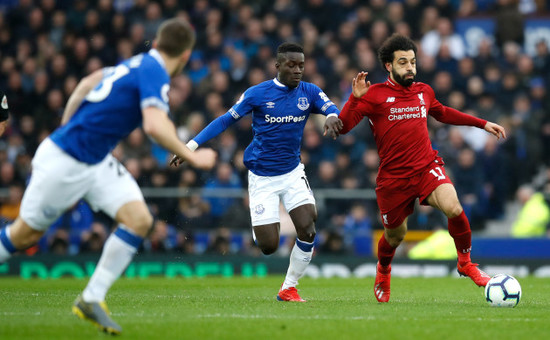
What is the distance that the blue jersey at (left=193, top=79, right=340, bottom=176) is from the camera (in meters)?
9.88

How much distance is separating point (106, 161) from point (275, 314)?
2171 mm

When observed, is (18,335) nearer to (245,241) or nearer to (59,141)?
(59,141)

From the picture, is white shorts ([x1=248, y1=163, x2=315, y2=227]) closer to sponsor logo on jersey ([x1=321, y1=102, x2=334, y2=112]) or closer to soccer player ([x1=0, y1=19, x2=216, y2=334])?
sponsor logo on jersey ([x1=321, y1=102, x2=334, y2=112])

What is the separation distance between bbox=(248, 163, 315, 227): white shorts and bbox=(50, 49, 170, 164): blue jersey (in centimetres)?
342

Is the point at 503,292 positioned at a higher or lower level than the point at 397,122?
lower

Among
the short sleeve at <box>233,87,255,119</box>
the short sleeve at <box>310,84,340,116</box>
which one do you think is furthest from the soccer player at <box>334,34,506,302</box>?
the short sleeve at <box>233,87,255,119</box>

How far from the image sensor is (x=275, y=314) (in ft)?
26.0

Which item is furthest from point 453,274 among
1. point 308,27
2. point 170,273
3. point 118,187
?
point 118,187

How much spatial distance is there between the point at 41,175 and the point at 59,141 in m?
0.29

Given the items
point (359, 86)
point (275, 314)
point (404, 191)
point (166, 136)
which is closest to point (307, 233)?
point (404, 191)

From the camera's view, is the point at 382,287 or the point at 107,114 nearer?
the point at 107,114

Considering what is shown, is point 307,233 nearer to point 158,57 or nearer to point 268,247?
point 268,247

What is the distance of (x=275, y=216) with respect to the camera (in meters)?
10.1

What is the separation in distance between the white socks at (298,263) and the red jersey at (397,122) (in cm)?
124
